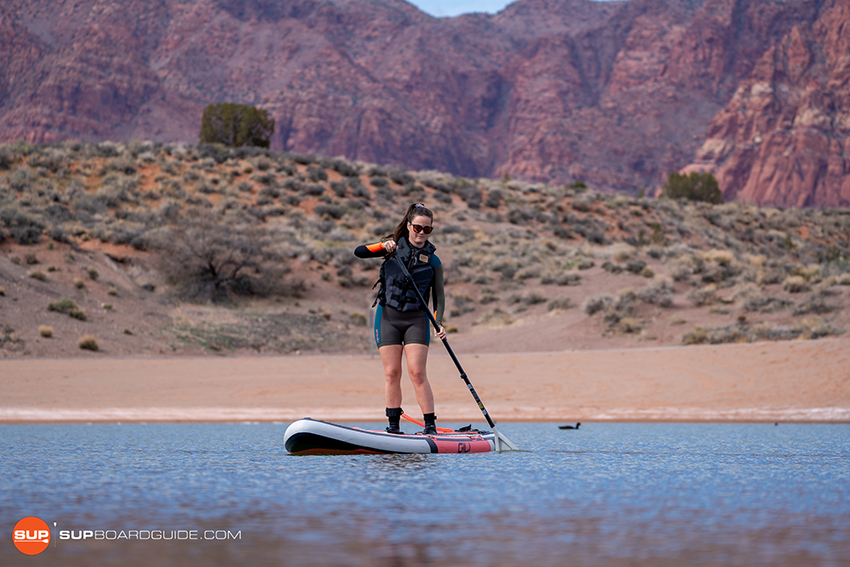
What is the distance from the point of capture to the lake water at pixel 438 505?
329cm

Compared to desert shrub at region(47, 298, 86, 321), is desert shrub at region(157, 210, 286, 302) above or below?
above

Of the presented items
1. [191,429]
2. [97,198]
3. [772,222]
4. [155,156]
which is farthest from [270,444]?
[772,222]

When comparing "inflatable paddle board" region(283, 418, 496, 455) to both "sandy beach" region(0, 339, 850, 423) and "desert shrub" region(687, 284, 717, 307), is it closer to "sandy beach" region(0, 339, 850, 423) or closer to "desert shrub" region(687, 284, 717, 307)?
"sandy beach" region(0, 339, 850, 423)

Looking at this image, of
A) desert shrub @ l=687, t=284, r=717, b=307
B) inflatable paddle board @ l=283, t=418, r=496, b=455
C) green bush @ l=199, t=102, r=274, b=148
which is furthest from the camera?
green bush @ l=199, t=102, r=274, b=148

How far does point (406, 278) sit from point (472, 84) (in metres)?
139

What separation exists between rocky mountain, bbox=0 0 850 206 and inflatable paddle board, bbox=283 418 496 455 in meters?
102

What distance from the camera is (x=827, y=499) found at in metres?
4.61

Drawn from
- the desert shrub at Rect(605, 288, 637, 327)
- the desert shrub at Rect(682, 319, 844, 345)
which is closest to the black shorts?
the desert shrub at Rect(682, 319, 844, 345)

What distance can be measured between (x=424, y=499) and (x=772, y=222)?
6072cm

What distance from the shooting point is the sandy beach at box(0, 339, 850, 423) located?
1292 cm

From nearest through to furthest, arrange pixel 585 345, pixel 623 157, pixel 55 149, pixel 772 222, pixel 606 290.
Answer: pixel 585 345 < pixel 606 290 < pixel 55 149 < pixel 772 222 < pixel 623 157

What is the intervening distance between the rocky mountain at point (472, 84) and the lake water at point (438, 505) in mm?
102468

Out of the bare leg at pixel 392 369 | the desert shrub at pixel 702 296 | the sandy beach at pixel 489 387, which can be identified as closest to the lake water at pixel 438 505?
the bare leg at pixel 392 369

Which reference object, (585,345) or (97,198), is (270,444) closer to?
(585,345)
